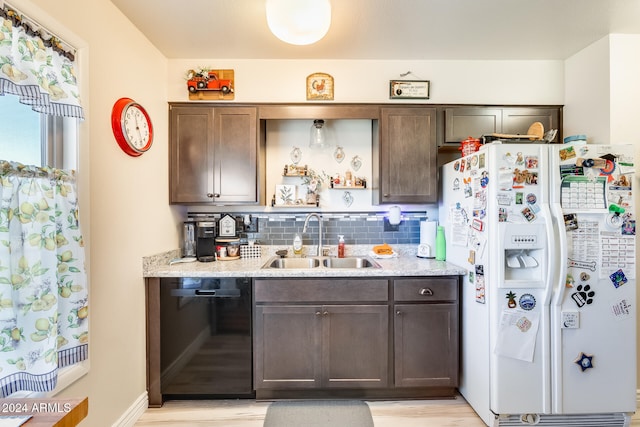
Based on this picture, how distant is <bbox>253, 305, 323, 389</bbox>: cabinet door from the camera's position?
193 centimetres

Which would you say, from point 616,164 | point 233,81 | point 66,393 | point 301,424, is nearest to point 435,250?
point 616,164

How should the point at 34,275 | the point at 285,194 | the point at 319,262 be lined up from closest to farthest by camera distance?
the point at 34,275, the point at 319,262, the point at 285,194

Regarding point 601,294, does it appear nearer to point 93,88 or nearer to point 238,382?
point 238,382

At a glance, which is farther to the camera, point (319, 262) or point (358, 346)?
point (319, 262)

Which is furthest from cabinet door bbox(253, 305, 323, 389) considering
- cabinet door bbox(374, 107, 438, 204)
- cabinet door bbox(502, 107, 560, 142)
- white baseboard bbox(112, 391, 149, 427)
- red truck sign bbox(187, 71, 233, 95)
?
cabinet door bbox(502, 107, 560, 142)

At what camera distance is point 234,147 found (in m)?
2.29

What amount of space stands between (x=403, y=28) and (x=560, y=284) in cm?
190

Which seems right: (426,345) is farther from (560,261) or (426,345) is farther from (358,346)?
(560,261)

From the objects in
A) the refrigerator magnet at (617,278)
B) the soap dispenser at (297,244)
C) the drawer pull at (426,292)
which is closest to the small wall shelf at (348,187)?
the soap dispenser at (297,244)

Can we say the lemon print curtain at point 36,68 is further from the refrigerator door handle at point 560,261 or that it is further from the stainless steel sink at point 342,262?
the refrigerator door handle at point 560,261

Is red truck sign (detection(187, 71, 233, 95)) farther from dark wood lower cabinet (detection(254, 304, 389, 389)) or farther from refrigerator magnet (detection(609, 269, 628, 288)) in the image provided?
refrigerator magnet (detection(609, 269, 628, 288))

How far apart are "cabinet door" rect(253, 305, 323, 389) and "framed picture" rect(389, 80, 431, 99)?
71.1 inches

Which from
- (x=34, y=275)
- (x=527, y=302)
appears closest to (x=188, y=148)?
(x=34, y=275)

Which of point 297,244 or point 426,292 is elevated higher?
point 297,244
